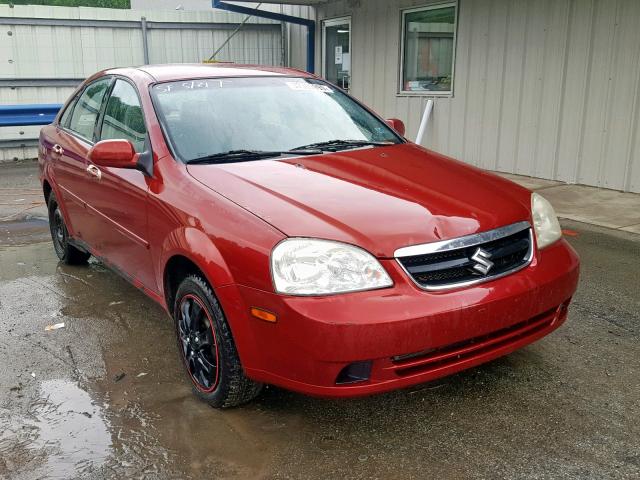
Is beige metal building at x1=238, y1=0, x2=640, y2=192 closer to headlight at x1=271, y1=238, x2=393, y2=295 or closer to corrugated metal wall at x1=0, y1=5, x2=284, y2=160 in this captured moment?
corrugated metal wall at x1=0, y1=5, x2=284, y2=160

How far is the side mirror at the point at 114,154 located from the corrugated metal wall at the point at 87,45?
9.42 m

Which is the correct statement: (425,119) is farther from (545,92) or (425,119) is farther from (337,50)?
(337,50)

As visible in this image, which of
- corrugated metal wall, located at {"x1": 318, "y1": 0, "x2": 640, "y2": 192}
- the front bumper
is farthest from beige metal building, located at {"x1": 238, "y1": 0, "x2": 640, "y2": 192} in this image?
the front bumper

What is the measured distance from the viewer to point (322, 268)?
99.0 inches

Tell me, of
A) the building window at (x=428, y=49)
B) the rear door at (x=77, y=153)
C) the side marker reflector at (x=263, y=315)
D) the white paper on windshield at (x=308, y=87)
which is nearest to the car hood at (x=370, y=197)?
the side marker reflector at (x=263, y=315)

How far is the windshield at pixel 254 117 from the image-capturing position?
3.49 meters

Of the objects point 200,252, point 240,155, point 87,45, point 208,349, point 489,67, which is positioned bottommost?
point 208,349

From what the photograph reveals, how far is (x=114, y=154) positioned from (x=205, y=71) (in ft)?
3.19

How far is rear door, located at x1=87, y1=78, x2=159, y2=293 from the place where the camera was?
3527 millimetres

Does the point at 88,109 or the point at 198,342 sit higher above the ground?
the point at 88,109

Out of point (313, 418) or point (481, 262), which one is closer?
point (481, 262)

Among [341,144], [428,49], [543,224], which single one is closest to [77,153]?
[341,144]

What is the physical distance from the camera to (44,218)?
24.2 feet

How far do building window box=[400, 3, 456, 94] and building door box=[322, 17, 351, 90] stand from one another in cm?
164
